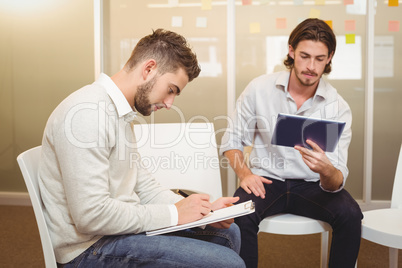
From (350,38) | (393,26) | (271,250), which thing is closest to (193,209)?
(271,250)

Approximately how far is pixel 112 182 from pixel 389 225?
1.02 meters

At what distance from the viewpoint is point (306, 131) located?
144cm

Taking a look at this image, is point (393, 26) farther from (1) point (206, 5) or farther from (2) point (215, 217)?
(2) point (215, 217)

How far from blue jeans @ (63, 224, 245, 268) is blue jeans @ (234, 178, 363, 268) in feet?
1.33

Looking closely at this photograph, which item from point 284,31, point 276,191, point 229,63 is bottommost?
point 276,191

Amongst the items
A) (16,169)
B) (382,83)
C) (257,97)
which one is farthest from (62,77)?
(382,83)

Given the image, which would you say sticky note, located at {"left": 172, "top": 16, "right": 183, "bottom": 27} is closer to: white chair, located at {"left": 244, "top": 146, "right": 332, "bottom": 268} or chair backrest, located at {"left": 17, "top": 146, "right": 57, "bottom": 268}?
white chair, located at {"left": 244, "top": 146, "right": 332, "bottom": 268}

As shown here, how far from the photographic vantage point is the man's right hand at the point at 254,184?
1602mm

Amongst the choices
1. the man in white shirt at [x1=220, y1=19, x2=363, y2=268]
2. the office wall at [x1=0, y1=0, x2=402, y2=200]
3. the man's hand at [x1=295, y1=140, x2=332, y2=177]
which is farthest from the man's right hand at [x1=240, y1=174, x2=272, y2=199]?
the office wall at [x1=0, y1=0, x2=402, y2=200]

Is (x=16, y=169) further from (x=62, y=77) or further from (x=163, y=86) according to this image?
(x=163, y=86)

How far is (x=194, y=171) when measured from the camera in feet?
5.81

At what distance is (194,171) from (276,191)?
0.35 metres

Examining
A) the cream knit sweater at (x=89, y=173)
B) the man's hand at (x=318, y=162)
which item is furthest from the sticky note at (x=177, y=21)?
the cream knit sweater at (x=89, y=173)

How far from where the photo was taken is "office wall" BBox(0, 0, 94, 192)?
321 cm
